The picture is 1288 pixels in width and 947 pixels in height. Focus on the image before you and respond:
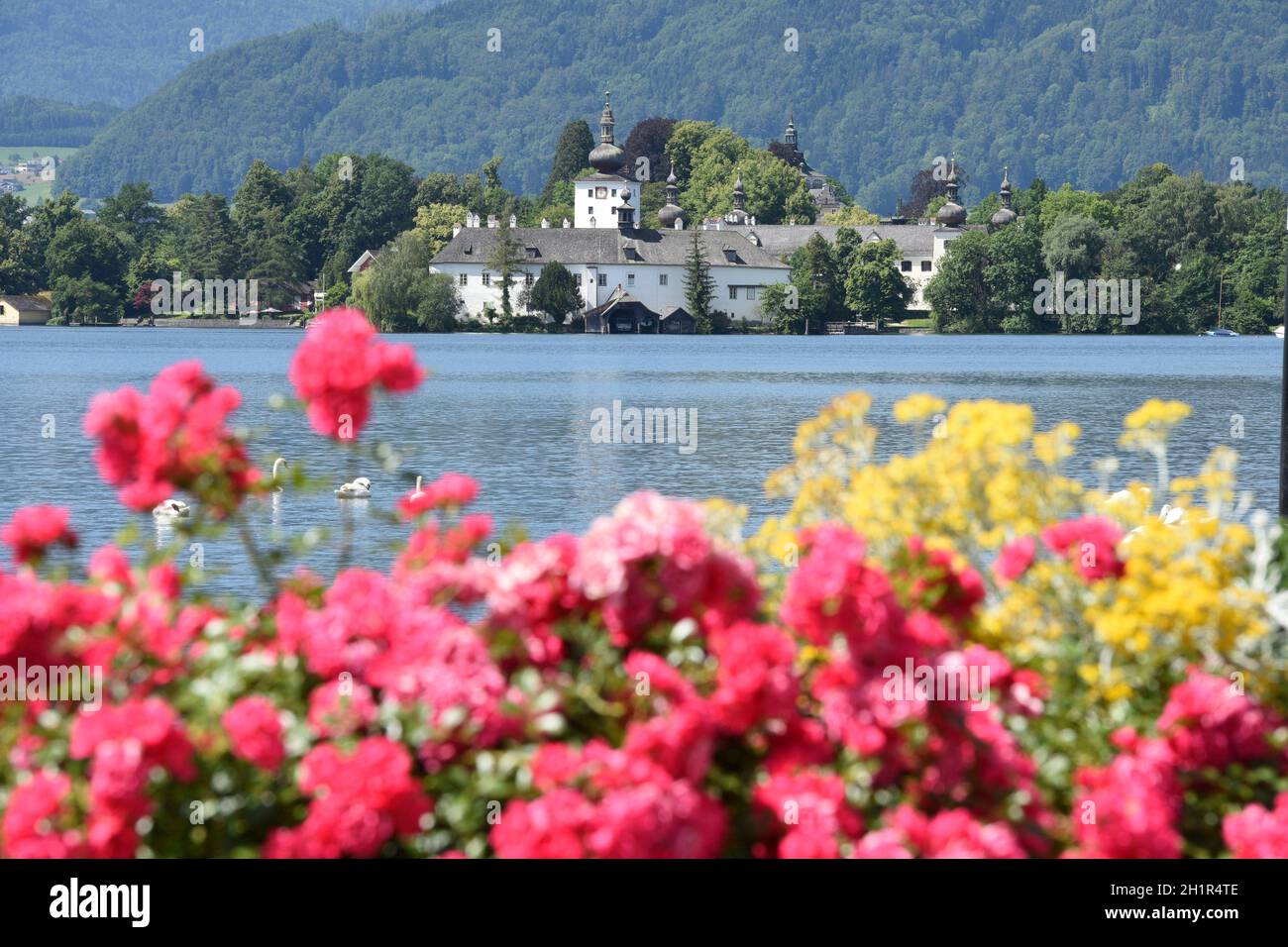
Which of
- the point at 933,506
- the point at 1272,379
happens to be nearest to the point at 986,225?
the point at 1272,379

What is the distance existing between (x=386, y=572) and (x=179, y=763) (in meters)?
14.1

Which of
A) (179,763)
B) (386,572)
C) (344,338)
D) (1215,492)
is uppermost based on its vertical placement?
(344,338)

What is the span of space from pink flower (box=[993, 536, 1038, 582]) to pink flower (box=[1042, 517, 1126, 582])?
0.07 m

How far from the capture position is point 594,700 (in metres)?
4.35

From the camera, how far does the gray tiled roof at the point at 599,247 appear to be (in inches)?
5157

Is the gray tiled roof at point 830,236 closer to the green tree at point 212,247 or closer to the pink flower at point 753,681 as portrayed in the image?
the green tree at point 212,247

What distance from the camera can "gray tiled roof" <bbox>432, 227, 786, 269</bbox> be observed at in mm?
131000

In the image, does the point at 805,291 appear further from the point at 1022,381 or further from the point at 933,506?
the point at 933,506

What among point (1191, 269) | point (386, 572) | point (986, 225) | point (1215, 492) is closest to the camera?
point (1215, 492)

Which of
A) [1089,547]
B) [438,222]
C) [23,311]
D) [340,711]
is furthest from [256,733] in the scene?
[438,222]

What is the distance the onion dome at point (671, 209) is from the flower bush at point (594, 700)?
14629cm

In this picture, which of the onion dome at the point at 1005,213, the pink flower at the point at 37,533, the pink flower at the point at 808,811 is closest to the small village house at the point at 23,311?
the onion dome at the point at 1005,213

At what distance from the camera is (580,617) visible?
4551 mm
